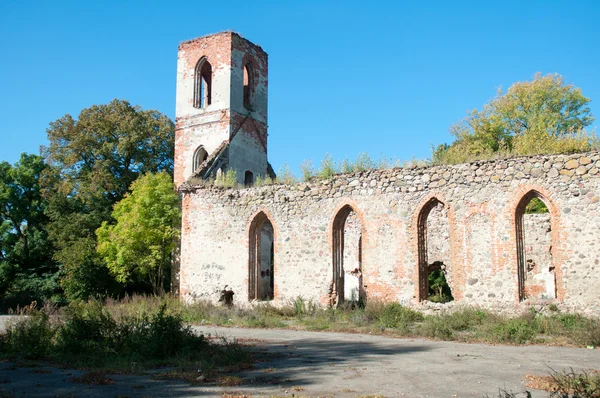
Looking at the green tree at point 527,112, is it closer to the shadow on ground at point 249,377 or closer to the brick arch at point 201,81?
the brick arch at point 201,81

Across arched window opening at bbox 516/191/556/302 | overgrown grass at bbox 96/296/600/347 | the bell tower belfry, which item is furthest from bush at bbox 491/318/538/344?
the bell tower belfry

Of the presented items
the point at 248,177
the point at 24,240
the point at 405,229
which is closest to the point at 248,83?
the point at 248,177

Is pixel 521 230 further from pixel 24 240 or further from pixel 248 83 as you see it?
pixel 24 240

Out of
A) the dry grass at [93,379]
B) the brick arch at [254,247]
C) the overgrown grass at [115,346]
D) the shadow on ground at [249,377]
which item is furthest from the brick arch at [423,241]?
the dry grass at [93,379]

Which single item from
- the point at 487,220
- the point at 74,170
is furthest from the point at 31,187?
Result: the point at 487,220

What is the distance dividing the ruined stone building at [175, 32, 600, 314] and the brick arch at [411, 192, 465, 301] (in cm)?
3

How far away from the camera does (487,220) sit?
15797 mm

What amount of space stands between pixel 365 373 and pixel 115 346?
5.06m

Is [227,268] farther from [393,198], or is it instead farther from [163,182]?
[163,182]

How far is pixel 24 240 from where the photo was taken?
1250 inches

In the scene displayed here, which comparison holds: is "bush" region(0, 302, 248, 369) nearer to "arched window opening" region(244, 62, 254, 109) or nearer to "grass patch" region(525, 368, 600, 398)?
"grass patch" region(525, 368, 600, 398)

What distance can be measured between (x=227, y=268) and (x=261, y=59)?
15201 millimetres

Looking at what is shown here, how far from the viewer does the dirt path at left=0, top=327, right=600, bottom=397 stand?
7236mm

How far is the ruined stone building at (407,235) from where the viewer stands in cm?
1470
